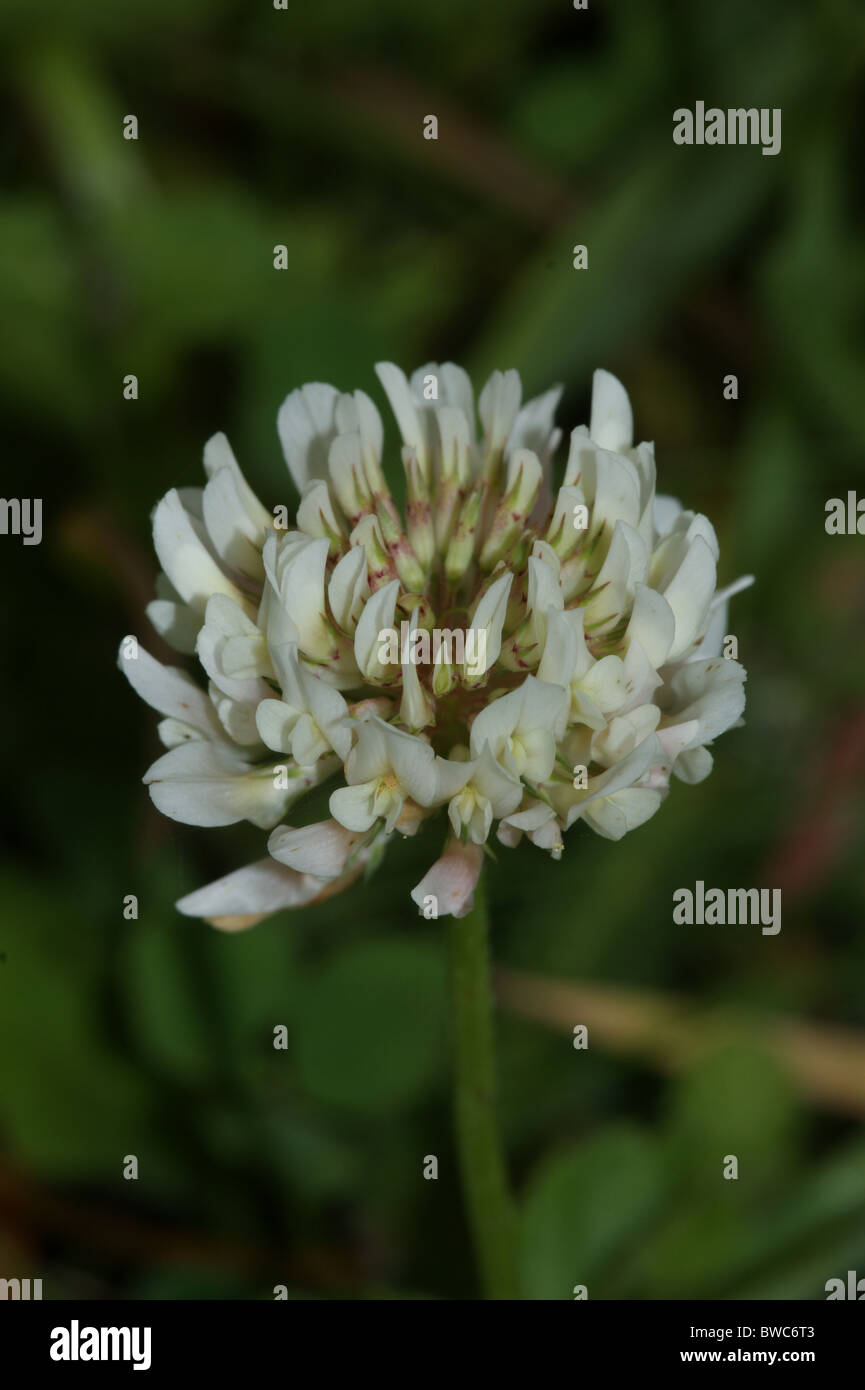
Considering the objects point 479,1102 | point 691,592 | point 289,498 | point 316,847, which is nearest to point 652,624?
point 691,592

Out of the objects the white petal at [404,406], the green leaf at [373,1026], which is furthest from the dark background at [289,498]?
the white petal at [404,406]

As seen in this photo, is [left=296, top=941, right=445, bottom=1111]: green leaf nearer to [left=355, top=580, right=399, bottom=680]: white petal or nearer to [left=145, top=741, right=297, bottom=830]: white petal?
[left=145, top=741, right=297, bottom=830]: white petal

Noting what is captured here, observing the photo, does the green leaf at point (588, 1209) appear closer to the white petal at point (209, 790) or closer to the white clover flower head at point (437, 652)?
the white clover flower head at point (437, 652)

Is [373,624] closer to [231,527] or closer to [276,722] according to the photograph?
[276,722]

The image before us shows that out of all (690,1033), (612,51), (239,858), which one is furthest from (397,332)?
(690,1033)

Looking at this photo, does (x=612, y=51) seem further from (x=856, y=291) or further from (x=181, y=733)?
(x=181, y=733)

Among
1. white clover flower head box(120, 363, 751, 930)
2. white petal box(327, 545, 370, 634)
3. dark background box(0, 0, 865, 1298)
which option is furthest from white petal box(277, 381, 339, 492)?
dark background box(0, 0, 865, 1298)
